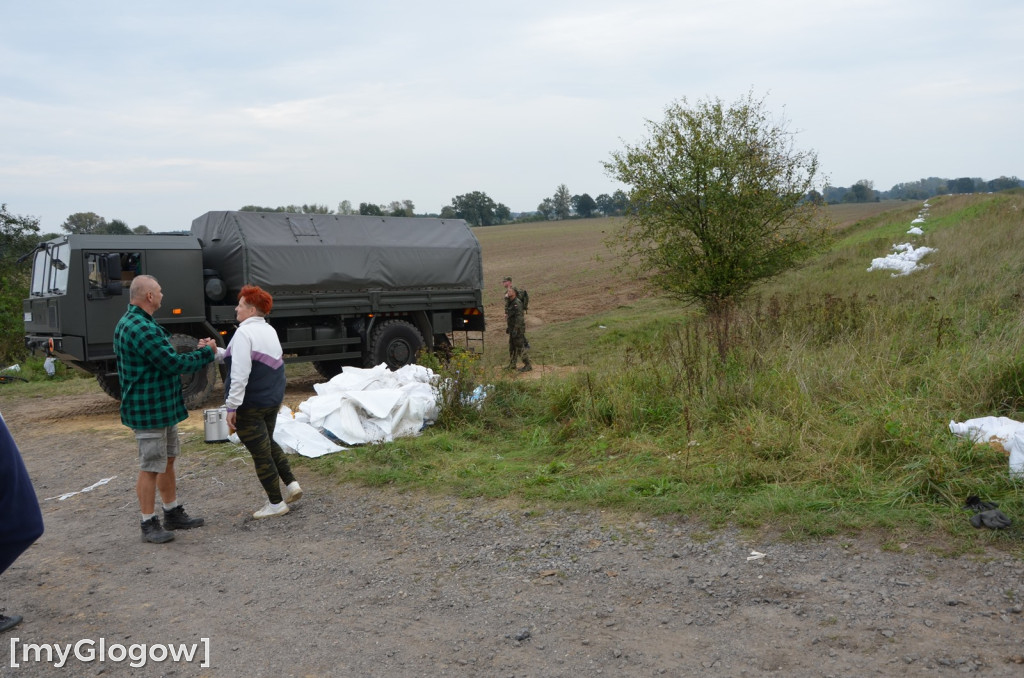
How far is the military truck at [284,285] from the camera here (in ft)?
38.7

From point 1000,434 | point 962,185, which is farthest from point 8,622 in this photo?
point 962,185

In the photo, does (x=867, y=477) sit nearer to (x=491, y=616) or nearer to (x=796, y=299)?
(x=491, y=616)

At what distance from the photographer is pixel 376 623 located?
4230mm

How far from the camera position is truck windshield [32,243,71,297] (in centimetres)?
1173

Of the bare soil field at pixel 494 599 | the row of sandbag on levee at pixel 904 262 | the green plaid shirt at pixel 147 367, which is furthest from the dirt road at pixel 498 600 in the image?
the row of sandbag on levee at pixel 904 262

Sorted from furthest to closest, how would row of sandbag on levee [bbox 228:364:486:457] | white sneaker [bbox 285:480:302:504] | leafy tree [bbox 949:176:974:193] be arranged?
leafy tree [bbox 949:176:974:193] < row of sandbag on levee [bbox 228:364:486:457] < white sneaker [bbox 285:480:302:504]

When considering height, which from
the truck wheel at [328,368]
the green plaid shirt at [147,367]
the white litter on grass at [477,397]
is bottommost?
the truck wheel at [328,368]

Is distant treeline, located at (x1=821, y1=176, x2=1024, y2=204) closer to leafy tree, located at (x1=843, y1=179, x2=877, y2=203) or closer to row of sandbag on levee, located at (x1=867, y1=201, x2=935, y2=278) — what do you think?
leafy tree, located at (x1=843, y1=179, x2=877, y2=203)

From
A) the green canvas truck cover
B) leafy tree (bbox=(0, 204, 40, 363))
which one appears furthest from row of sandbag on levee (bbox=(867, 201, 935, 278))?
leafy tree (bbox=(0, 204, 40, 363))

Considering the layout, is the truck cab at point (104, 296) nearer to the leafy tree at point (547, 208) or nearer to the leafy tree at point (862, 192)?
the leafy tree at point (547, 208)

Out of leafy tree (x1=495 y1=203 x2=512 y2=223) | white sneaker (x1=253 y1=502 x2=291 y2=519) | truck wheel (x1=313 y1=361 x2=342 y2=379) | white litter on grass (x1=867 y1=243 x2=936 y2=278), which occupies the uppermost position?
leafy tree (x1=495 y1=203 x2=512 y2=223)

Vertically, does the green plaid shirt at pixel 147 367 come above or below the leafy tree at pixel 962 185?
below

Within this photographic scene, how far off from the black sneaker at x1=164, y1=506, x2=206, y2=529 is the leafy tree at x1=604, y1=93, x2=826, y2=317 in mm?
10164

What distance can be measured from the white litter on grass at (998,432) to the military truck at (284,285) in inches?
390
